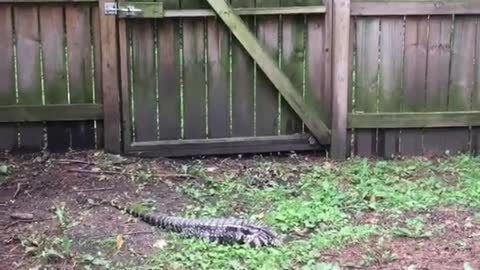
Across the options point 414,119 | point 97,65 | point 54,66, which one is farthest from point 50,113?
point 414,119

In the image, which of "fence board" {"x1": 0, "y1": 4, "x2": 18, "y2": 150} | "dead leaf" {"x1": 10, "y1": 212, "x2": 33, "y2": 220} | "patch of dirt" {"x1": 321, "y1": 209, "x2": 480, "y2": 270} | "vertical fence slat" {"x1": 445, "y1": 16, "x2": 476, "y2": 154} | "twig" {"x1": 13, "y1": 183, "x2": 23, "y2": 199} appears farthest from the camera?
"vertical fence slat" {"x1": 445, "y1": 16, "x2": 476, "y2": 154}

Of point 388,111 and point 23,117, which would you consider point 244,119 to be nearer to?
point 388,111

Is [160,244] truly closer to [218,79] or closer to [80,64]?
[218,79]

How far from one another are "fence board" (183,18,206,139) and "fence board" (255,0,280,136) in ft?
1.44

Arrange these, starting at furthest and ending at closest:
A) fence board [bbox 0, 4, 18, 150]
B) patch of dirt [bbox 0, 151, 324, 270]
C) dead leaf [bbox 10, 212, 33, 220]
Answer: fence board [bbox 0, 4, 18, 150], dead leaf [bbox 10, 212, 33, 220], patch of dirt [bbox 0, 151, 324, 270]

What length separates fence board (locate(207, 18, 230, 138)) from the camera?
5.53m

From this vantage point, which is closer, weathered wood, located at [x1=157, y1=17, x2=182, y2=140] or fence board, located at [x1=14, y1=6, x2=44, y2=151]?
fence board, located at [x1=14, y1=6, x2=44, y2=151]

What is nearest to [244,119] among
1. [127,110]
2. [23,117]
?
[127,110]

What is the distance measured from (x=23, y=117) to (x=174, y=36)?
4.32 ft

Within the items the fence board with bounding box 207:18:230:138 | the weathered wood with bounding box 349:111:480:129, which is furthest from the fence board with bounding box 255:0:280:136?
the weathered wood with bounding box 349:111:480:129

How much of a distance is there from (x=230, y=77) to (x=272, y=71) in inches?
13.2

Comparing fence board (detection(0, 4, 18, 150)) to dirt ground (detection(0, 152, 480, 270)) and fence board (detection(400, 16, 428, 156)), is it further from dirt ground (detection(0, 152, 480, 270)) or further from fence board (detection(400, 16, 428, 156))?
fence board (detection(400, 16, 428, 156))

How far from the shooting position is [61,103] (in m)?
5.53

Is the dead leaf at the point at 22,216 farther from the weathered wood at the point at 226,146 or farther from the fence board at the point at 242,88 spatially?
the fence board at the point at 242,88
